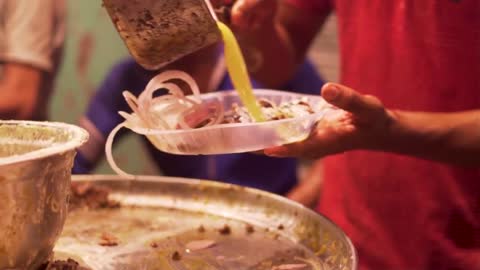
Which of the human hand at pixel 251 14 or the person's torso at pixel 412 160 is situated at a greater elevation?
the human hand at pixel 251 14

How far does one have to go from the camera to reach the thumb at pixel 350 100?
925 millimetres

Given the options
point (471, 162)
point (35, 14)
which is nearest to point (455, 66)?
point (471, 162)

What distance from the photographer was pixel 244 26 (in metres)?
1.24

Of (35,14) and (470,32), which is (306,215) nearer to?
(470,32)

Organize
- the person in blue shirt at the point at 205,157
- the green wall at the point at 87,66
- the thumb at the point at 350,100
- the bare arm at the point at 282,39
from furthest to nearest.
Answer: the green wall at the point at 87,66, the person in blue shirt at the point at 205,157, the bare arm at the point at 282,39, the thumb at the point at 350,100

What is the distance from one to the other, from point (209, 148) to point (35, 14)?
1293 millimetres

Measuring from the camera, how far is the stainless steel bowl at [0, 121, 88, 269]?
27.8 inches

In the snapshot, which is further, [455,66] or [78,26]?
[78,26]

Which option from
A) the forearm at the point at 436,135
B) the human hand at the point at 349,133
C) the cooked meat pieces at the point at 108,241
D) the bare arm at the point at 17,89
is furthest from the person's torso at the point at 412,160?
the bare arm at the point at 17,89

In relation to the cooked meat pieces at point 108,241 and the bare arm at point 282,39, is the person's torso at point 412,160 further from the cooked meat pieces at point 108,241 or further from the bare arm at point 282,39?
the cooked meat pieces at point 108,241

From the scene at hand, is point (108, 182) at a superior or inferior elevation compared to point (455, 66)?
inferior

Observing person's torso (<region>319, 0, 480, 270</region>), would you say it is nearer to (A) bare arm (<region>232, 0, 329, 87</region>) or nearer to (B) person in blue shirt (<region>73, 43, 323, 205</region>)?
(A) bare arm (<region>232, 0, 329, 87</region>)

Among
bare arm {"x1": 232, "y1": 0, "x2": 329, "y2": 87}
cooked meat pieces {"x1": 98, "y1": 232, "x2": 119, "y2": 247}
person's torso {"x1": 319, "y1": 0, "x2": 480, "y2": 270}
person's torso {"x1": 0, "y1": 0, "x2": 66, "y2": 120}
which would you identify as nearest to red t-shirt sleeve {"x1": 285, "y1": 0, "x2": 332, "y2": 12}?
bare arm {"x1": 232, "y1": 0, "x2": 329, "y2": 87}

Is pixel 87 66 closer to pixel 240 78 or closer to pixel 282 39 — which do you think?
pixel 282 39
